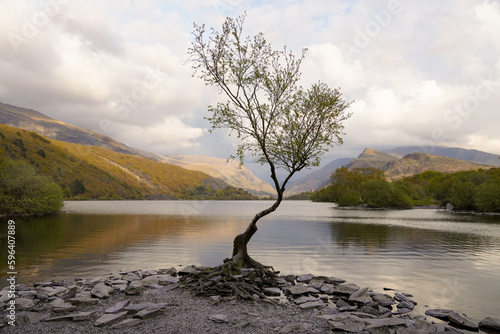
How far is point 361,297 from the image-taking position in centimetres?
1873

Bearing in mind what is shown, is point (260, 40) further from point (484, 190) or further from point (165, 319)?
point (484, 190)

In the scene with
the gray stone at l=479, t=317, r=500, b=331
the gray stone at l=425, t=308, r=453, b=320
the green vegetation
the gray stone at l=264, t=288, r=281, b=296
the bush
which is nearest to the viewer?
the gray stone at l=479, t=317, r=500, b=331

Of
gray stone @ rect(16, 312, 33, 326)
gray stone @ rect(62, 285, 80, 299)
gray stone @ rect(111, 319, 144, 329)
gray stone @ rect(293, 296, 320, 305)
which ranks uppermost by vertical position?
gray stone @ rect(111, 319, 144, 329)

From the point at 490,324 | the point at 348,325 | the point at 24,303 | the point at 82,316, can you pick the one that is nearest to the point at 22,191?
the point at 24,303

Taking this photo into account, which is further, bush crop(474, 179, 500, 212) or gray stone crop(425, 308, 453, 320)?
bush crop(474, 179, 500, 212)

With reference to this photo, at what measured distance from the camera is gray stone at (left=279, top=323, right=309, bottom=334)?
13.4 metres

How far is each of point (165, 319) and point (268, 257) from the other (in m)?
20.9

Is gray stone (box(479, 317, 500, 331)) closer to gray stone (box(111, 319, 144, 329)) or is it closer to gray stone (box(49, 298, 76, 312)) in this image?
gray stone (box(111, 319, 144, 329))

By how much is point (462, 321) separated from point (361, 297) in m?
5.12

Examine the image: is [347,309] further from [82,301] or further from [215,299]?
[82,301]

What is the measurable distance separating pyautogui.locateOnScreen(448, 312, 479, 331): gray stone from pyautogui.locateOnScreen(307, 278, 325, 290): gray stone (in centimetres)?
787

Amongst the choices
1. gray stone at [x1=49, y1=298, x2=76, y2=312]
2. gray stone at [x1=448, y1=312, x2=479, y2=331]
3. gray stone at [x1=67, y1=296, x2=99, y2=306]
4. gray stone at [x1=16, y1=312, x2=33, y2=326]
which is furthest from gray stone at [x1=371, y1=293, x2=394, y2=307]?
gray stone at [x1=16, y1=312, x2=33, y2=326]

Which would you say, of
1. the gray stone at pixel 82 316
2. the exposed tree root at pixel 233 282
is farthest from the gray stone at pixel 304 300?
the gray stone at pixel 82 316

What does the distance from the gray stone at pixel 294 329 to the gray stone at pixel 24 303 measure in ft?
43.3
